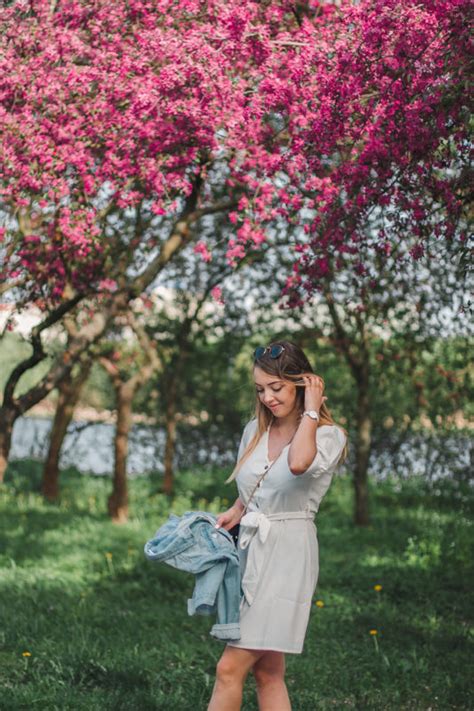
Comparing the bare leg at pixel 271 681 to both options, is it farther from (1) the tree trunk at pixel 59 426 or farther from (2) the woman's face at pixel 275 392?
(1) the tree trunk at pixel 59 426

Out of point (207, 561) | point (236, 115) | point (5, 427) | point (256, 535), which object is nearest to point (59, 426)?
point (5, 427)

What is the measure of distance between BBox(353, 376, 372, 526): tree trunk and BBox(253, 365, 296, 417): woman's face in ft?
19.6

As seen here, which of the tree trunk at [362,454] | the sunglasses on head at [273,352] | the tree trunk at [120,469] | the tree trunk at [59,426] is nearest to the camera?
the sunglasses on head at [273,352]

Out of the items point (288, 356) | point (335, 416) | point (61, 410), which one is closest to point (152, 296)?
point (61, 410)

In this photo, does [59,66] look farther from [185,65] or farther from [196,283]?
[196,283]

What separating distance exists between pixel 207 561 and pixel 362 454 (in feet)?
20.4

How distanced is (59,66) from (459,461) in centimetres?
757

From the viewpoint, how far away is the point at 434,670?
17.1ft

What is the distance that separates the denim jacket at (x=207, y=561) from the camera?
343 centimetres

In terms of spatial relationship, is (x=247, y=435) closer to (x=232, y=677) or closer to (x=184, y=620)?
(x=232, y=677)

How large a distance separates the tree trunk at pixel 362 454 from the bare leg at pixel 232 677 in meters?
6.23

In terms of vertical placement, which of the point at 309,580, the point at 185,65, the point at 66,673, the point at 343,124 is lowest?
the point at 66,673

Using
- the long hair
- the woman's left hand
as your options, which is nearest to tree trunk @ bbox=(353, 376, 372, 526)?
the long hair

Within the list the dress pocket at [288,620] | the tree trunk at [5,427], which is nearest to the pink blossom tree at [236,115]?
the tree trunk at [5,427]
